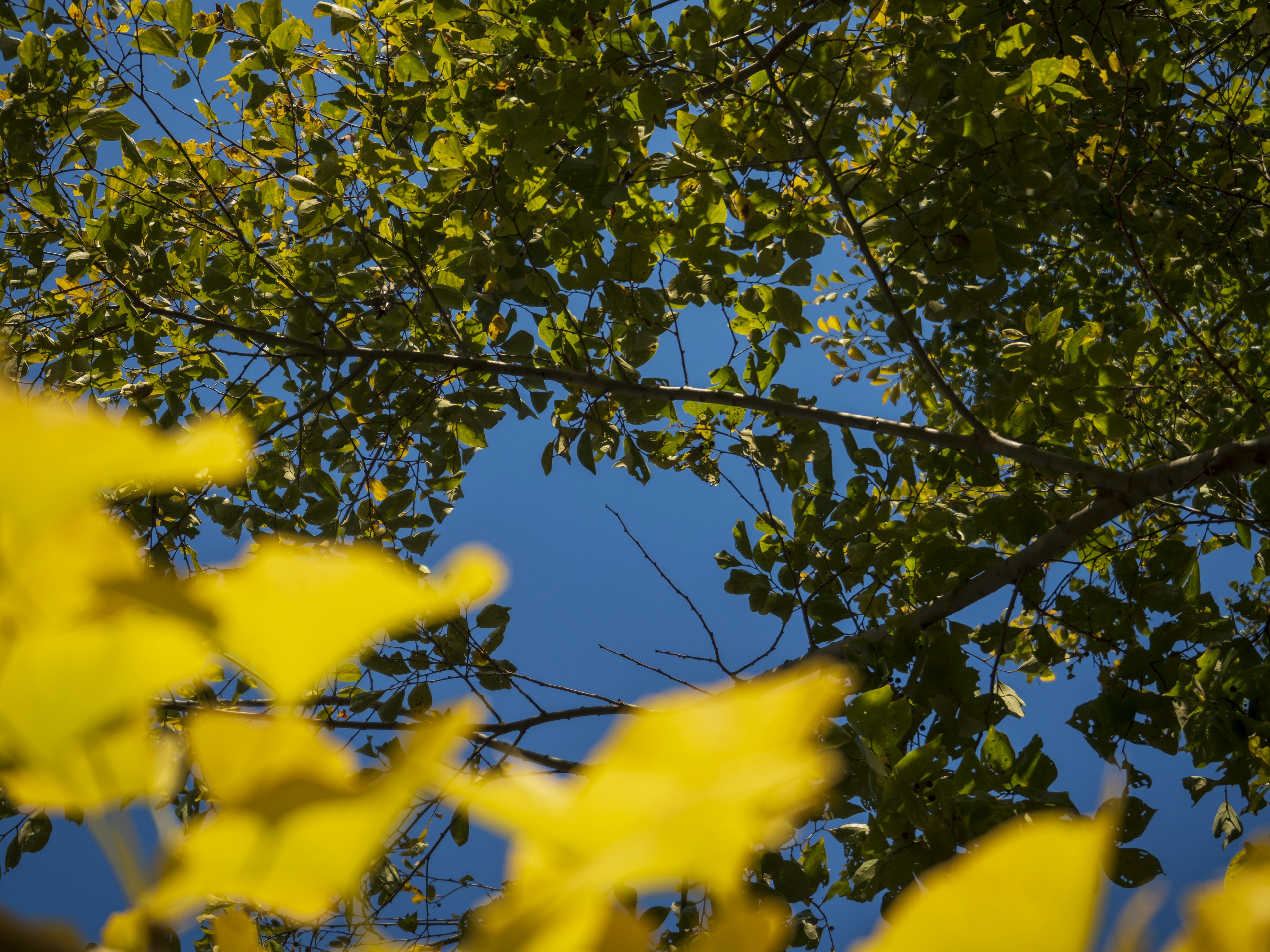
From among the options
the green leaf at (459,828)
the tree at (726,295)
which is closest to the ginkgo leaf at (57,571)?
the tree at (726,295)

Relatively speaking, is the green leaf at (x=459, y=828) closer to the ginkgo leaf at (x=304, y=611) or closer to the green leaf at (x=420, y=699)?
the green leaf at (x=420, y=699)

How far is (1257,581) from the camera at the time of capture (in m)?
1.49

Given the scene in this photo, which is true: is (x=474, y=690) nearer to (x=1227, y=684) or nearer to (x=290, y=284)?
(x=290, y=284)

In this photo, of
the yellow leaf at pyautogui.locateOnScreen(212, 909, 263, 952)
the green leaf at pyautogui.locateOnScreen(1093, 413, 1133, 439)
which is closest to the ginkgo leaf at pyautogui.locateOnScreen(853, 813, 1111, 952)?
the yellow leaf at pyautogui.locateOnScreen(212, 909, 263, 952)

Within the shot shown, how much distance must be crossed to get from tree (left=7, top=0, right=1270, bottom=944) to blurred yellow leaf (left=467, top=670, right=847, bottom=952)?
2.00ft

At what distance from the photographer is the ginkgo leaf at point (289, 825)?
0.08 metres

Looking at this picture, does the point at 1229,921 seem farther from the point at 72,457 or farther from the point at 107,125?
the point at 107,125

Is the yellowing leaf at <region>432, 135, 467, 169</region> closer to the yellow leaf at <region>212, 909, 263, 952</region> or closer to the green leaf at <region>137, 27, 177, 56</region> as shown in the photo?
the green leaf at <region>137, 27, 177, 56</region>

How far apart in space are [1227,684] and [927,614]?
324 millimetres

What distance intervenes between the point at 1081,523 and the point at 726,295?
0.59m

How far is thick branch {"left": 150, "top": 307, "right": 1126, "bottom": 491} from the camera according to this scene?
0.93 metres

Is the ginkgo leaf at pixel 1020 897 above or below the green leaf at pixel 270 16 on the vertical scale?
below

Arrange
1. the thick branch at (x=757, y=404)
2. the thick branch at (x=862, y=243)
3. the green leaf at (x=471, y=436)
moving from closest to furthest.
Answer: the thick branch at (x=862, y=243) < the thick branch at (x=757, y=404) < the green leaf at (x=471, y=436)

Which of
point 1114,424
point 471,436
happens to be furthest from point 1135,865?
point 471,436
